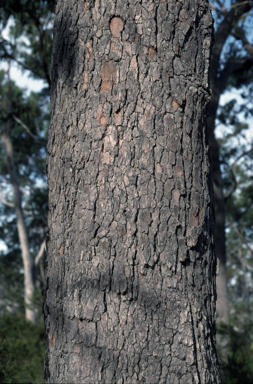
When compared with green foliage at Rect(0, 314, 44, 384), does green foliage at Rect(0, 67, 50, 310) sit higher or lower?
higher

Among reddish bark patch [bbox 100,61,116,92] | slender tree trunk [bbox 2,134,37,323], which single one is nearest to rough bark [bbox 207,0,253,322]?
reddish bark patch [bbox 100,61,116,92]

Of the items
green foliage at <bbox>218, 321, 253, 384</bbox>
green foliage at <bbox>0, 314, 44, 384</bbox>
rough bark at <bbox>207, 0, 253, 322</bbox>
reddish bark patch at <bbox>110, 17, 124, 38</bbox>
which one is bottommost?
green foliage at <bbox>0, 314, 44, 384</bbox>

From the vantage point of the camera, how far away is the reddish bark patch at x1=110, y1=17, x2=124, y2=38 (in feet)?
5.04

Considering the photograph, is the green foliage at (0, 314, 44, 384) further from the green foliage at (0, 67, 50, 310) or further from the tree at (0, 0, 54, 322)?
the green foliage at (0, 67, 50, 310)

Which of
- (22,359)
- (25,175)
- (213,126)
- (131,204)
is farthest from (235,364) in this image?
(25,175)

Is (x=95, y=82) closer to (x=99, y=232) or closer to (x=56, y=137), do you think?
(x=56, y=137)

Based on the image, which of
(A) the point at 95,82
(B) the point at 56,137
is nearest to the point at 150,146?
(A) the point at 95,82

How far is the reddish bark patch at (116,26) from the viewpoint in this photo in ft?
5.04

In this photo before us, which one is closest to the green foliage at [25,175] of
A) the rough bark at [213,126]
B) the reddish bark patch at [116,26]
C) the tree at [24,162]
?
the tree at [24,162]

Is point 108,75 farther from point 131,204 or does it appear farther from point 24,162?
point 24,162

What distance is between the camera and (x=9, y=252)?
20.8 m

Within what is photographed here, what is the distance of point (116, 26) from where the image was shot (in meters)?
1.54

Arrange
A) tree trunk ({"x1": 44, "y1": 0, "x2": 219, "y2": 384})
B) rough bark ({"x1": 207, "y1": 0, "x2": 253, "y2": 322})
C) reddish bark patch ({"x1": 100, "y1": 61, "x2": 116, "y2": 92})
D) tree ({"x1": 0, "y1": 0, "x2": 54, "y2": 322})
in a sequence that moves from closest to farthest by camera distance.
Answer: tree trunk ({"x1": 44, "y1": 0, "x2": 219, "y2": 384}) → reddish bark patch ({"x1": 100, "y1": 61, "x2": 116, "y2": 92}) → rough bark ({"x1": 207, "y1": 0, "x2": 253, "y2": 322}) → tree ({"x1": 0, "y1": 0, "x2": 54, "y2": 322})

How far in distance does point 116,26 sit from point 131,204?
0.82 m
